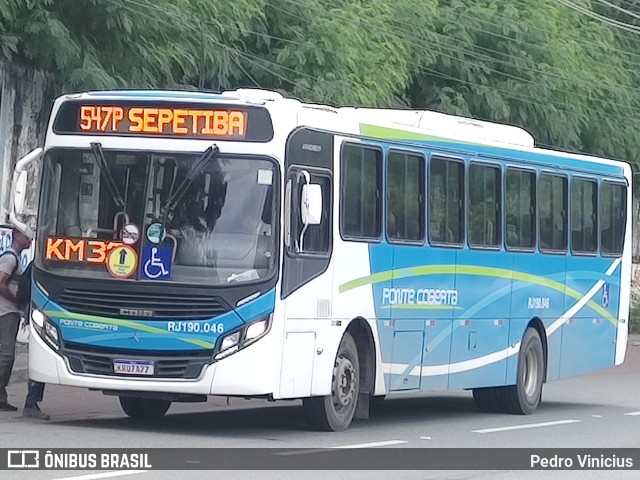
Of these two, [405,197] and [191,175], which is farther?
[405,197]

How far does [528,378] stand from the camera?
1966cm

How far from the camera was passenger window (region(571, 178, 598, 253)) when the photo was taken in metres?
20.7

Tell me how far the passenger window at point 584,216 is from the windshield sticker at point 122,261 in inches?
326

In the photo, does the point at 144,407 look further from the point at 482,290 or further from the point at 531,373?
the point at 531,373

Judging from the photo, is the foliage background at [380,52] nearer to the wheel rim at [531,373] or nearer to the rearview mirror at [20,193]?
the rearview mirror at [20,193]

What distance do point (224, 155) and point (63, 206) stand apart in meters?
1.60

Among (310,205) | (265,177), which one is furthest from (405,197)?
(265,177)

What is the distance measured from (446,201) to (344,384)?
2.98 m

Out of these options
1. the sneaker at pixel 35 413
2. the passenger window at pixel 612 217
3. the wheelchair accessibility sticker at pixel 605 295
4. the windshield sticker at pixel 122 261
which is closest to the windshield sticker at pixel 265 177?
the windshield sticker at pixel 122 261

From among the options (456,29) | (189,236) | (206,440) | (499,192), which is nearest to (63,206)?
(189,236)

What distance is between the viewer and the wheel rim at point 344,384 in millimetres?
15109

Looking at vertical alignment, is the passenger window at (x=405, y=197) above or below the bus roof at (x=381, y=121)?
below

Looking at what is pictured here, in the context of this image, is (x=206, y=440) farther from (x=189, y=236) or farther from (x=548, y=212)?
(x=548, y=212)

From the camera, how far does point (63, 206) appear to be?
1439 centimetres
